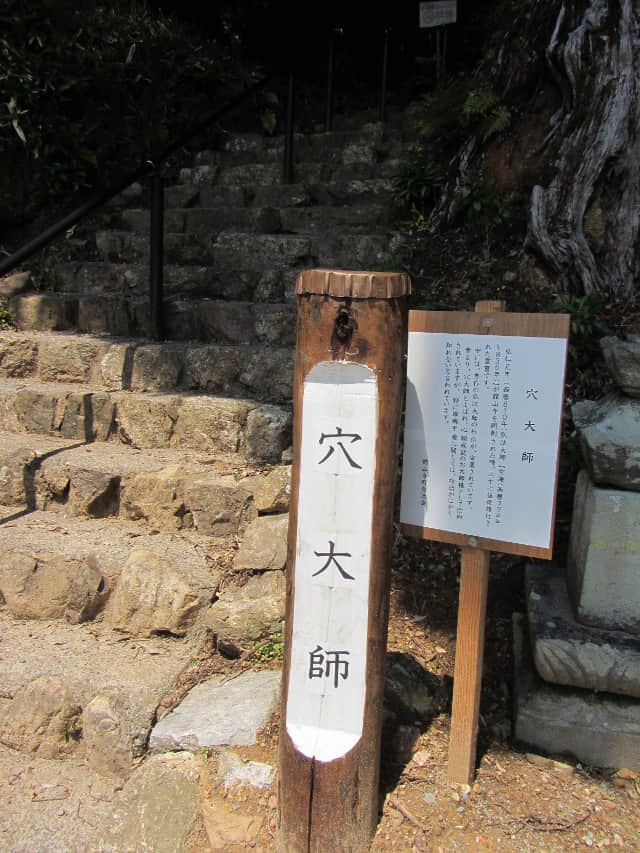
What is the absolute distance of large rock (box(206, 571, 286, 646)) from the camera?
234 cm

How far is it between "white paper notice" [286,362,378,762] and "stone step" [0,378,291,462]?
1436 millimetres

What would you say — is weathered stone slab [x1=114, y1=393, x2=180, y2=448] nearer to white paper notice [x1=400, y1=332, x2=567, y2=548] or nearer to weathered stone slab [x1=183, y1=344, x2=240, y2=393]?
weathered stone slab [x1=183, y1=344, x2=240, y2=393]

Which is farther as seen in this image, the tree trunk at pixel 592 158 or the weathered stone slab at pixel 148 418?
the tree trunk at pixel 592 158

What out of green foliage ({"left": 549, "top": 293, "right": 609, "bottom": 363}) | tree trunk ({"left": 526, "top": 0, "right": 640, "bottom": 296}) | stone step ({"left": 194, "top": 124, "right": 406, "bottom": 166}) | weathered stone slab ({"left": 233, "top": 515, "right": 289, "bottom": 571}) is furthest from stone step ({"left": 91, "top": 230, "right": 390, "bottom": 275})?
weathered stone slab ({"left": 233, "top": 515, "right": 289, "bottom": 571})

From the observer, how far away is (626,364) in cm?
194

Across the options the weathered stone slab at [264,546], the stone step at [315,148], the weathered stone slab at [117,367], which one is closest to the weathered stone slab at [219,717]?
the weathered stone slab at [264,546]

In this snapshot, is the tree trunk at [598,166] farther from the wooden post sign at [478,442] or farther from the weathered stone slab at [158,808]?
the weathered stone slab at [158,808]

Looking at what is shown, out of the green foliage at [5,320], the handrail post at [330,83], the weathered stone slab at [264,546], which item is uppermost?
the handrail post at [330,83]

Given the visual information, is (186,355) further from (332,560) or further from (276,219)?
(332,560)

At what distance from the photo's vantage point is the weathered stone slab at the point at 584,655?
1902mm

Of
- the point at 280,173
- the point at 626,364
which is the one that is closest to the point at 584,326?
the point at 626,364

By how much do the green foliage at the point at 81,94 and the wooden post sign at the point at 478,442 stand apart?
4.27 m

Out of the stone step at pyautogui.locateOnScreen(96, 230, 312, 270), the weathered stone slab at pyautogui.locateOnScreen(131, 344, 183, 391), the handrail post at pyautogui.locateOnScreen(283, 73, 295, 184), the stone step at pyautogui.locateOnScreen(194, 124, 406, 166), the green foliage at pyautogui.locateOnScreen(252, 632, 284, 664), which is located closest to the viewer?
the green foliage at pyautogui.locateOnScreen(252, 632, 284, 664)

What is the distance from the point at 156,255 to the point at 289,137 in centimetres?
190
